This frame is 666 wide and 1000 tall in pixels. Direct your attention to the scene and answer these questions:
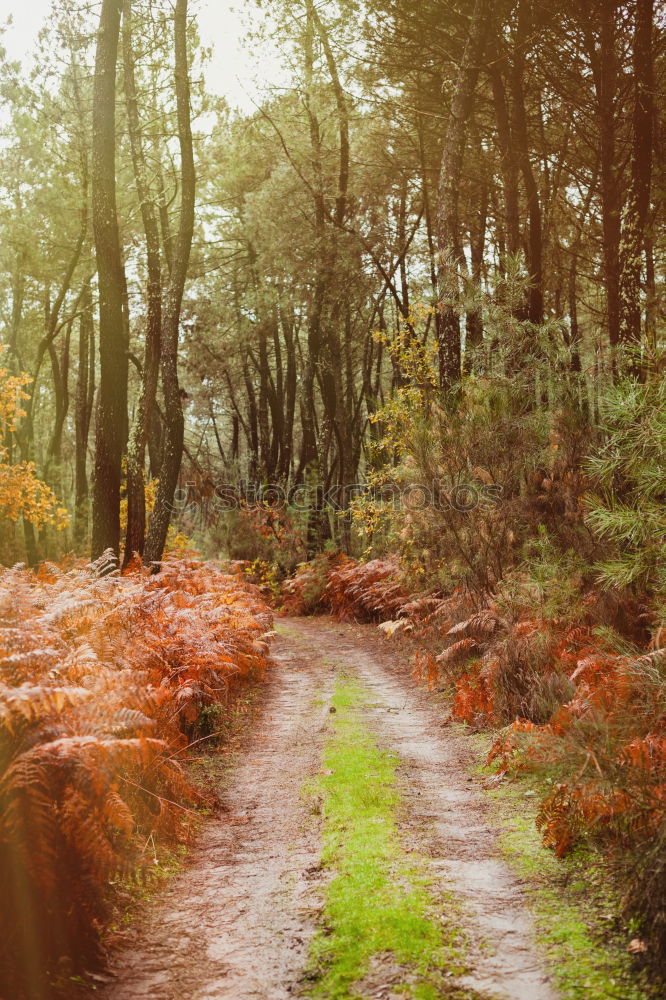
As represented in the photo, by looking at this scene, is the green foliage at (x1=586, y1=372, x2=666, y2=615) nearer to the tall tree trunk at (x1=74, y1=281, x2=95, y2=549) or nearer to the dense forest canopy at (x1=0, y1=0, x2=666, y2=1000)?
the dense forest canopy at (x1=0, y1=0, x2=666, y2=1000)

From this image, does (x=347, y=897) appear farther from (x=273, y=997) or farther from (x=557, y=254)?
(x=557, y=254)

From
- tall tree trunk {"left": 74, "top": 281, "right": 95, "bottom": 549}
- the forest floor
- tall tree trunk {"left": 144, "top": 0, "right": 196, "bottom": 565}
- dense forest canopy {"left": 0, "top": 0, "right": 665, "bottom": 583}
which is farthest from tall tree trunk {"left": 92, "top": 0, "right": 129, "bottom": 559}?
tall tree trunk {"left": 74, "top": 281, "right": 95, "bottom": 549}

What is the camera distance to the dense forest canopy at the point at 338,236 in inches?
406

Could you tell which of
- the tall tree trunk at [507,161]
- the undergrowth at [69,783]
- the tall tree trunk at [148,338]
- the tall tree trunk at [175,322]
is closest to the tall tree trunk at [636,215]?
the tall tree trunk at [507,161]

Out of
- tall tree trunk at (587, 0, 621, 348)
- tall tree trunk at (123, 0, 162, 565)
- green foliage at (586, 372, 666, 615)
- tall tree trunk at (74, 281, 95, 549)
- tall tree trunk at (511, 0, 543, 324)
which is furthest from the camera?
tall tree trunk at (74, 281, 95, 549)

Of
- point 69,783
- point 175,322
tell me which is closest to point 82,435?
point 175,322

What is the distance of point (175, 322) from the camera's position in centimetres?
1451

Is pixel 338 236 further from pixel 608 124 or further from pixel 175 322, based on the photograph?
pixel 608 124

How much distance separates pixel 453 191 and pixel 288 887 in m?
11.2

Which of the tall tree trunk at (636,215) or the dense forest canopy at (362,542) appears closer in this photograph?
the dense forest canopy at (362,542)

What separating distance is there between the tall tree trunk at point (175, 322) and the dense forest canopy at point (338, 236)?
2.3 inches

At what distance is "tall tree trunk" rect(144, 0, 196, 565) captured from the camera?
14469 mm

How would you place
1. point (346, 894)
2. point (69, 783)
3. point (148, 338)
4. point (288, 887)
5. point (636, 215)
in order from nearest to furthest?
point (69, 783) < point (346, 894) < point (288, 887) < point (636, 215) < point (148, 338)

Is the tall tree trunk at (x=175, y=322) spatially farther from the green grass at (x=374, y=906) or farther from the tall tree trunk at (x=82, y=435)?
the tall tree trunk at (x=82, y=435)
